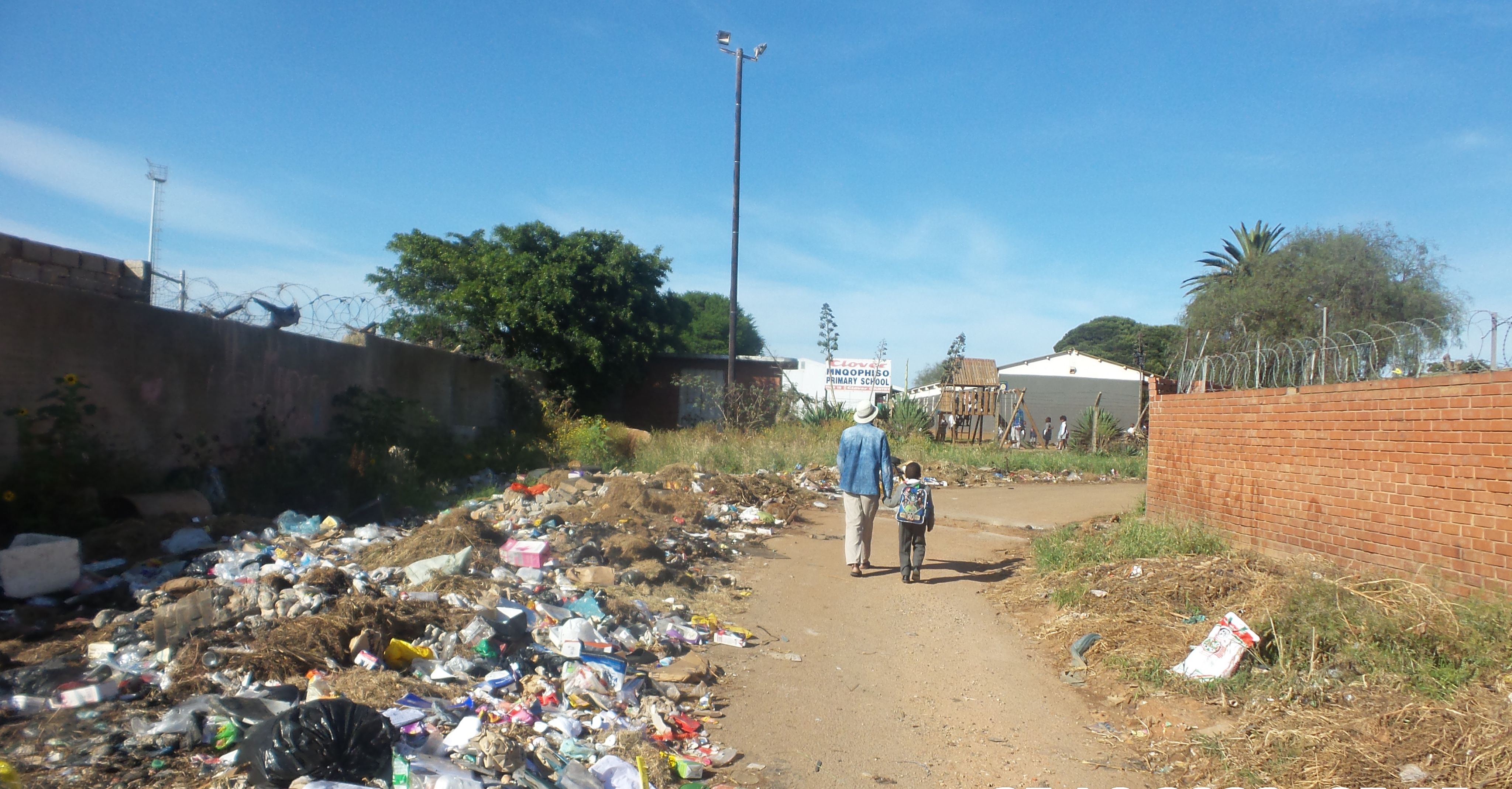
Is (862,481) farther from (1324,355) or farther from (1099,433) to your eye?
(1099,433)

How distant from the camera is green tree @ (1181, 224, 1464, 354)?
23.8 m

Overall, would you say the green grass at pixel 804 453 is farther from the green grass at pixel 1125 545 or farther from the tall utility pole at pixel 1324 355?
the tall utility pole at pixel 1324 355

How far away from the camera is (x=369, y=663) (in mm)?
4992

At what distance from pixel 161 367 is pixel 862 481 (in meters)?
7.69

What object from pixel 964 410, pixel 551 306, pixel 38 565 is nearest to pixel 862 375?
pixel 964 410

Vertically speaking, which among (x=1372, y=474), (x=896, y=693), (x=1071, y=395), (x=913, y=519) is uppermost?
(x=1071, y=395)

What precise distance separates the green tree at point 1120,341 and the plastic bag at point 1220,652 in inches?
1736

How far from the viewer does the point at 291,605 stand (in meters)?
5.62

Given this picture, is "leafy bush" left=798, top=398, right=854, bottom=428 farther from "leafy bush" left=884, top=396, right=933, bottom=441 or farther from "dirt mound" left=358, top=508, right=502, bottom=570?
"dirt mound" left=358, top=508, right=502, bottom=570

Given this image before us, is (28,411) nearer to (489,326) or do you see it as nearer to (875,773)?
(875,773)

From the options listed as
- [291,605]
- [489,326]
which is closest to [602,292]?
[489,326]

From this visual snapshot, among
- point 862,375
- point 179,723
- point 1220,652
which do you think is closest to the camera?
point 179,723

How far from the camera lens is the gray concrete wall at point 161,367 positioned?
798 cm

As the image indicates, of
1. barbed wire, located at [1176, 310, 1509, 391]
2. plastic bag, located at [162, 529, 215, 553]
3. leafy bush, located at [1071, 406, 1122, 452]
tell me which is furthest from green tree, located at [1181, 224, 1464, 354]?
plastic bag, located at [162, 529, 215, 553]
